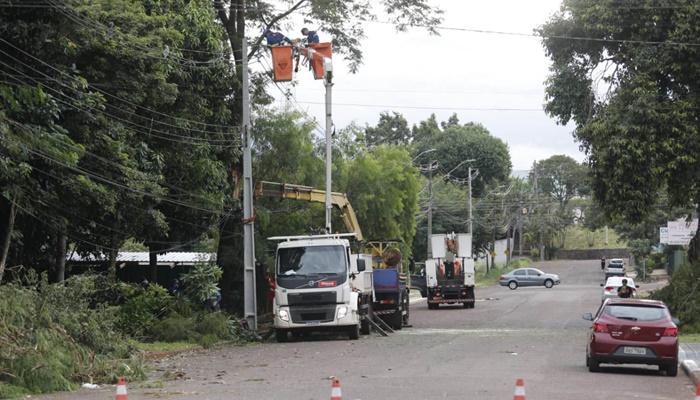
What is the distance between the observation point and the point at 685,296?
30766 mm

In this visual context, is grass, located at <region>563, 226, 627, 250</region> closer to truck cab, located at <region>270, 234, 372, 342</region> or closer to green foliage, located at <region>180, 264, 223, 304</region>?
green foliage, located at <region>180, 264, 223, 304</region>

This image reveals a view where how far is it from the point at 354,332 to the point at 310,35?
35.9 ft

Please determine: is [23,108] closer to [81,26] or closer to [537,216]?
[81,26]

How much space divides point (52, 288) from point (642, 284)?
5661cm

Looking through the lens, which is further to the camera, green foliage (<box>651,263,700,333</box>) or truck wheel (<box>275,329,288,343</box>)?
green foliage (<box>651,263,700,333</box>)

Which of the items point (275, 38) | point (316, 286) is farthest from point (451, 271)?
point (316, 286)

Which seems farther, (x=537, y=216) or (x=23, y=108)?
(x=537, y=216)

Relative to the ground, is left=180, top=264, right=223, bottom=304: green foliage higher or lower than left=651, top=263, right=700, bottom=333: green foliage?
higher

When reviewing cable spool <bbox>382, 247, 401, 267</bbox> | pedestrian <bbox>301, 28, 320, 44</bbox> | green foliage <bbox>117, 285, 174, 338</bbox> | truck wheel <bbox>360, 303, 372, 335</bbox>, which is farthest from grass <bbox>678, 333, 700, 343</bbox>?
pedestrian <bbox>301, 28, 320, 44</bbox>

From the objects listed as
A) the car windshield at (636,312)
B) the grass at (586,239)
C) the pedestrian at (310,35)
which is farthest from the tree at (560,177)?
the car windshield at (636,312)

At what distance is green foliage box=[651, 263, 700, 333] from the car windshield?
12215 millimetres

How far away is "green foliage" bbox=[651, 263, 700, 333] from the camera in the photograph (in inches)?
1171

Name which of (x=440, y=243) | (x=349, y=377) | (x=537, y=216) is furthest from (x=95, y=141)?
(x=537, y=216)

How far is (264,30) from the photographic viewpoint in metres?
33.4
